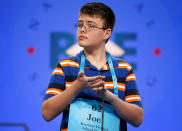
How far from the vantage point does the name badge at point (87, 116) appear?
3.32ft

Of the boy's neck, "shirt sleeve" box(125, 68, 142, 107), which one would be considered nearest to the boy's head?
the boy's neck

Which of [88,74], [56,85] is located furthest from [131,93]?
[56,85]

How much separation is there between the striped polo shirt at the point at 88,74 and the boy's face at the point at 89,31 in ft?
0.24

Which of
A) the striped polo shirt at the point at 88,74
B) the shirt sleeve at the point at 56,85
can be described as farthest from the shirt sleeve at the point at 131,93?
the shirt sleeve at the point at 56,85

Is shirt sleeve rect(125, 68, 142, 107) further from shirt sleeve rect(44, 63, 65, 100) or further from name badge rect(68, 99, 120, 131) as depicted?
shirt sleeve rect(44, 63, 65, 100)

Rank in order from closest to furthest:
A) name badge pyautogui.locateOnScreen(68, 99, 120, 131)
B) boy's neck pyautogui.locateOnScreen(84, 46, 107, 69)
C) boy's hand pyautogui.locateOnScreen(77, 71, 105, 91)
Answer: boy's hand pyautogui.locateOnScreen(77, 71, 105, 91)
name badge pyautogui.locateOnScreen(68, 99, 120, 131)
boy's neck pyautogui.locateOnScreen(84, 46, 107, 69)

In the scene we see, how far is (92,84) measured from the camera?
92 cm

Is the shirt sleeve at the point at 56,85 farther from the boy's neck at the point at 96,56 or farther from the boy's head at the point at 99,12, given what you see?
the boy's head at the point at 99,12

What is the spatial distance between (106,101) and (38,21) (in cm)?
165

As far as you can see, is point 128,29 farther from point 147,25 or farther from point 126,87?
point 126,87

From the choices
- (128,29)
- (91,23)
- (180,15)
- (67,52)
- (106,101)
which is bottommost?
(106,101)

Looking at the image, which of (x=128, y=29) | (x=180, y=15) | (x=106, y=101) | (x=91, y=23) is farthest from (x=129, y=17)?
(x=106, y=101)

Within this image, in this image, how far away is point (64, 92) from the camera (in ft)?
3.21

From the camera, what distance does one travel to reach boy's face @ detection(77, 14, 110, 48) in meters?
1.10
